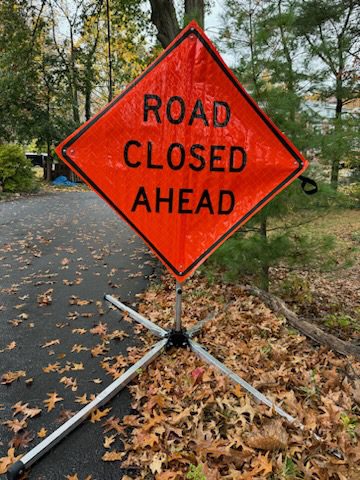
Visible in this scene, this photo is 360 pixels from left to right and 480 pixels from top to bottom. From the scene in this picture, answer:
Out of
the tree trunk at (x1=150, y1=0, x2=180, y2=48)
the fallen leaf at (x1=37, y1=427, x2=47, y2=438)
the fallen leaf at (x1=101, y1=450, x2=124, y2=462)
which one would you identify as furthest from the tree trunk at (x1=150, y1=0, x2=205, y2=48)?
the fallen leaf at (x1=101, y1=450, x2=124, y2=462)

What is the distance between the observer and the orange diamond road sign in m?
2.25

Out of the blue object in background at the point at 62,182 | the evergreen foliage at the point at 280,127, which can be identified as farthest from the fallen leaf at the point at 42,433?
the blue object in background at the point at 62,182

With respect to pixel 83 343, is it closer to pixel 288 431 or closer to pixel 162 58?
pixel 288 431

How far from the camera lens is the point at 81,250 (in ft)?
22.1

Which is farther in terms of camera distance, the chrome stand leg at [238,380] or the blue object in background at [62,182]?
the blue object in background at [62,182]

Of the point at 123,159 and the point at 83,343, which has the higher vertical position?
the point at 123,159

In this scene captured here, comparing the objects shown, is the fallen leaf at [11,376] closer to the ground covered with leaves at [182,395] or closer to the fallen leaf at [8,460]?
the ground covered with leaves at [182,395]

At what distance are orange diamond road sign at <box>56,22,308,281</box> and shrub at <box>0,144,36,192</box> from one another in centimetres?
1355

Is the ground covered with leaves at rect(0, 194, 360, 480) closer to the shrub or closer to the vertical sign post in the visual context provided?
the vertical sign post

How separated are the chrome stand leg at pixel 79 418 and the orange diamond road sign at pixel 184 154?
2.70ft

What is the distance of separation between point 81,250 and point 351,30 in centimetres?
1309

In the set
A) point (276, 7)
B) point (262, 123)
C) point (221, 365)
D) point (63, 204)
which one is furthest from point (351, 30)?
point (221, 365)

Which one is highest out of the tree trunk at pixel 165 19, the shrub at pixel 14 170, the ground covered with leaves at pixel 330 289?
the tree trunk at pixel 165 19

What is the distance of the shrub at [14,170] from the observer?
1407 centimetres
